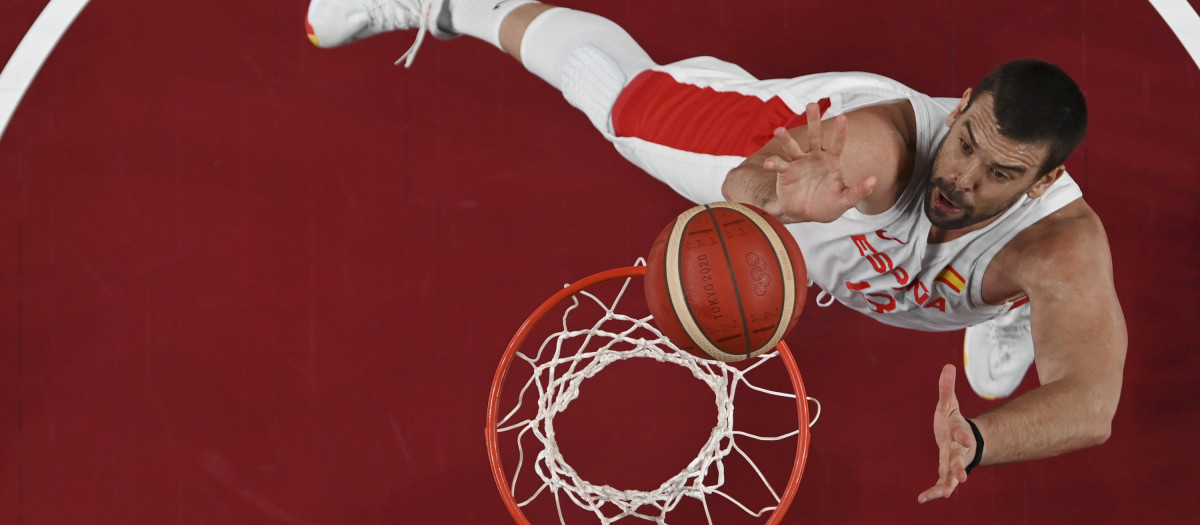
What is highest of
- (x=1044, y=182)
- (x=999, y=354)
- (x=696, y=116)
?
(x=696, y=116)

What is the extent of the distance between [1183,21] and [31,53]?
4299 millimetres

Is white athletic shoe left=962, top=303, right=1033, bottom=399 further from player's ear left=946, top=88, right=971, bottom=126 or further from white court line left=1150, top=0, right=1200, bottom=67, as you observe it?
white court line left=1150, top=0, right=1200, bottom=67

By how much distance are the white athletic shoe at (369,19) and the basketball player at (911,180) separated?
0.03 feet

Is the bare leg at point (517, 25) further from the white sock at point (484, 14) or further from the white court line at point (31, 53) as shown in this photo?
the white court line at point (31, 53)

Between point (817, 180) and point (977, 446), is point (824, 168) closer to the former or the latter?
point (817, 180)

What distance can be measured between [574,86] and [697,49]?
2.90 feet

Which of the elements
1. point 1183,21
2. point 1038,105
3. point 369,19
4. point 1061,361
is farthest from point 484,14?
point 1183,21

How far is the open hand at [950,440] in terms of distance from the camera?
158 centimetres

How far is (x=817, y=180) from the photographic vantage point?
179 cm

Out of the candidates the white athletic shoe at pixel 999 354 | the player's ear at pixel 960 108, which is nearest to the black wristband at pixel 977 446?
the player's ear at pixel 960 108

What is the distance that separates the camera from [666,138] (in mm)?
2418

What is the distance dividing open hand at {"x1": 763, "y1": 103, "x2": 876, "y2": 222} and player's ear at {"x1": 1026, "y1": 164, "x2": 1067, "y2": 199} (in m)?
0.45

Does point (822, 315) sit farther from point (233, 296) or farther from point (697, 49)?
point (233, 296)

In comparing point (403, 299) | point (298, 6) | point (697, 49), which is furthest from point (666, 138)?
point (298, 6)
